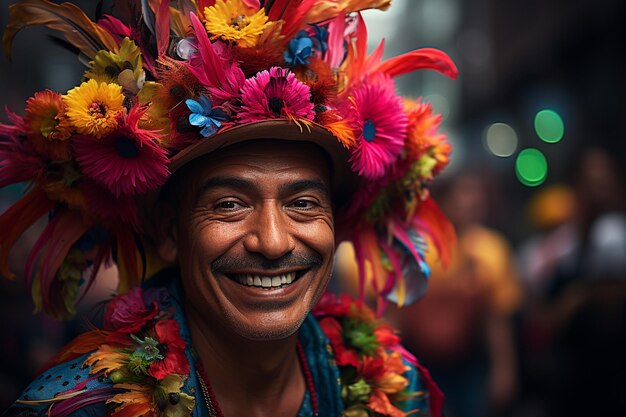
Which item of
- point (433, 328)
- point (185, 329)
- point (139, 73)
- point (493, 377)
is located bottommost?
point (493, 377)

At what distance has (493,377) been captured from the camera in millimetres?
5395

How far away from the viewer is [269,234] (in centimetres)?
239

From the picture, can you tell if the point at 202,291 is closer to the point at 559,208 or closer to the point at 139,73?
the point at 139,73

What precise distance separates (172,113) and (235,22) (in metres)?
0.34

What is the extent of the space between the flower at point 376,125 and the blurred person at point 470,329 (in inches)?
102

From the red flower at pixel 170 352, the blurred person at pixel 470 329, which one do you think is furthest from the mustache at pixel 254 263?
the blurred person at pixel 470 329

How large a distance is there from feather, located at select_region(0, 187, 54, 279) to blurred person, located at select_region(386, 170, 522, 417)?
3.00 meters

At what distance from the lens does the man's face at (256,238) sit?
7.95 feet

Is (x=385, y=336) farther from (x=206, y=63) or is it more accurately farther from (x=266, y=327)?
(x=206, y=63)

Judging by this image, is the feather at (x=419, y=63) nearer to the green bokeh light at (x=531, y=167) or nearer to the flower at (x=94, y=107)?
the flower at (x=94, y=107)

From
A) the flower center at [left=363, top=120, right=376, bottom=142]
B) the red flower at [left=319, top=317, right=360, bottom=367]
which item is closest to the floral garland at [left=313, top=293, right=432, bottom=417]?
the red flower at [left=319, top=317, right=360, bottom=367]

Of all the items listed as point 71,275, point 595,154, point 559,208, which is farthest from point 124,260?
point 559,208

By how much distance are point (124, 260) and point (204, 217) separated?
454 mm

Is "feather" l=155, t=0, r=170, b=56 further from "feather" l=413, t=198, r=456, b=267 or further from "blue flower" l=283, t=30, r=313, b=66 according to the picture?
"feather" l=413, t=198, r=456, b=267
